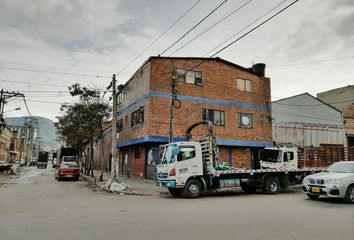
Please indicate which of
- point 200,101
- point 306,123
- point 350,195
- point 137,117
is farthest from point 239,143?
point 350,195

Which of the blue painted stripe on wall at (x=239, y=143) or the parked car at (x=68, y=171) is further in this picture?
the parked car at (x=68, y=171)

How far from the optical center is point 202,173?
55.1ft

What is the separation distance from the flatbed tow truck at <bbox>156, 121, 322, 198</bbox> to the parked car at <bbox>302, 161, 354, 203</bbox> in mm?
4054

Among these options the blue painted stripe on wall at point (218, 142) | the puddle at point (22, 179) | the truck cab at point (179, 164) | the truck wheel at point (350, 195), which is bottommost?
the puddle at point (22, 179)

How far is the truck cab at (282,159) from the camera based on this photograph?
68.6ft

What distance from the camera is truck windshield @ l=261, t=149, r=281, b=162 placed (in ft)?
70.4

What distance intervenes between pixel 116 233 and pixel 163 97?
18776mm

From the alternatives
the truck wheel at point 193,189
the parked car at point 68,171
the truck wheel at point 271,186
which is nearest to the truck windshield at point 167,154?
the truck wheel at point 193,189

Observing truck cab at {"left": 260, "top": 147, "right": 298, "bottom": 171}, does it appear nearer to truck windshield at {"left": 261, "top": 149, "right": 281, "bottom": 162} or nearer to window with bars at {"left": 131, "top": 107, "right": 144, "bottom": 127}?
truck windshield at {"left": 261, "top": 149, "right": 281, "bottom": 162}

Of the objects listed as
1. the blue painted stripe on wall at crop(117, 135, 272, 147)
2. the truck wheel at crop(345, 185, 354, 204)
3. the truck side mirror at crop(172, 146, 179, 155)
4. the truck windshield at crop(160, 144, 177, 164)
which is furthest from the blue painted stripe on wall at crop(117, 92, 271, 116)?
the truck wheel at crop(345, 185, 354, 204)

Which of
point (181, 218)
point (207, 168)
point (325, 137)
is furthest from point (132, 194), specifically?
point (325, 137)

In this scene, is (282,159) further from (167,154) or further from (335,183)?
(167,154)

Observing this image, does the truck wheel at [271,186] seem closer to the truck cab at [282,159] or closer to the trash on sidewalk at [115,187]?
the truck cab at [282,159]

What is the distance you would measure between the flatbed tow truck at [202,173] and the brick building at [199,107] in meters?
8.13
